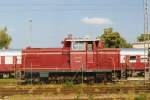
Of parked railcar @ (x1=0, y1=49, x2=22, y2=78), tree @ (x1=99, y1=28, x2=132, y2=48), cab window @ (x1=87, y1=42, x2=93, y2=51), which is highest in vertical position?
tree @ (x1=99, y1=28, x2=132, y2=48)

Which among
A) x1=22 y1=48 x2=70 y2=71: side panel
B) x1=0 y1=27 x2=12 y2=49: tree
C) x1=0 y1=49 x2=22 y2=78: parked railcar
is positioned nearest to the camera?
x1=22 y1=48 x2=70 y2=71: side panel

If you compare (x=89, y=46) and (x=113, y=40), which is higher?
(x=113, y=40)

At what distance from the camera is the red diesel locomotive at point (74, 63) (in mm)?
30562

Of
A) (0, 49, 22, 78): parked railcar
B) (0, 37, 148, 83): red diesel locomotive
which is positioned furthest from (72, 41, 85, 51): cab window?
(0, 49, 22, 78): parked railcar

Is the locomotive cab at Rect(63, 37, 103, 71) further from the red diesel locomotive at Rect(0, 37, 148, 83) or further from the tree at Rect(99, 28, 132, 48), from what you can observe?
the tree at Rect(99, 28, 132, 48)

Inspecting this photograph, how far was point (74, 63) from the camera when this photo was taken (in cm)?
3109

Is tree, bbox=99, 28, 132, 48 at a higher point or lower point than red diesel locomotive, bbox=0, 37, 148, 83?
higher

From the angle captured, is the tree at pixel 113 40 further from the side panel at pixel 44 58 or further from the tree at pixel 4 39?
the side panel at pixel 44 58

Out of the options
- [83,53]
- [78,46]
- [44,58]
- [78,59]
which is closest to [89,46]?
[83,53]

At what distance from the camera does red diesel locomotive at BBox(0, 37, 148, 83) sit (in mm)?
30562

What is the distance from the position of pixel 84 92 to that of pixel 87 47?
795 cm

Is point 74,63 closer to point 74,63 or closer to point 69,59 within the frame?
point 74,63

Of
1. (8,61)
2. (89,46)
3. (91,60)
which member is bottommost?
(8,61)

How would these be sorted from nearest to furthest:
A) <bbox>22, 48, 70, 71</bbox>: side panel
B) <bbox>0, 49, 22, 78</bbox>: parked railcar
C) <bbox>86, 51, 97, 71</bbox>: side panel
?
1. <bbox>86, 51, 97, 71</bbox>: side panel
2. <bbox>22, 48, 70, 71</bbox>: side panel
3. <bbox>0, 49, 22, 78</bbox>: parked railcar
